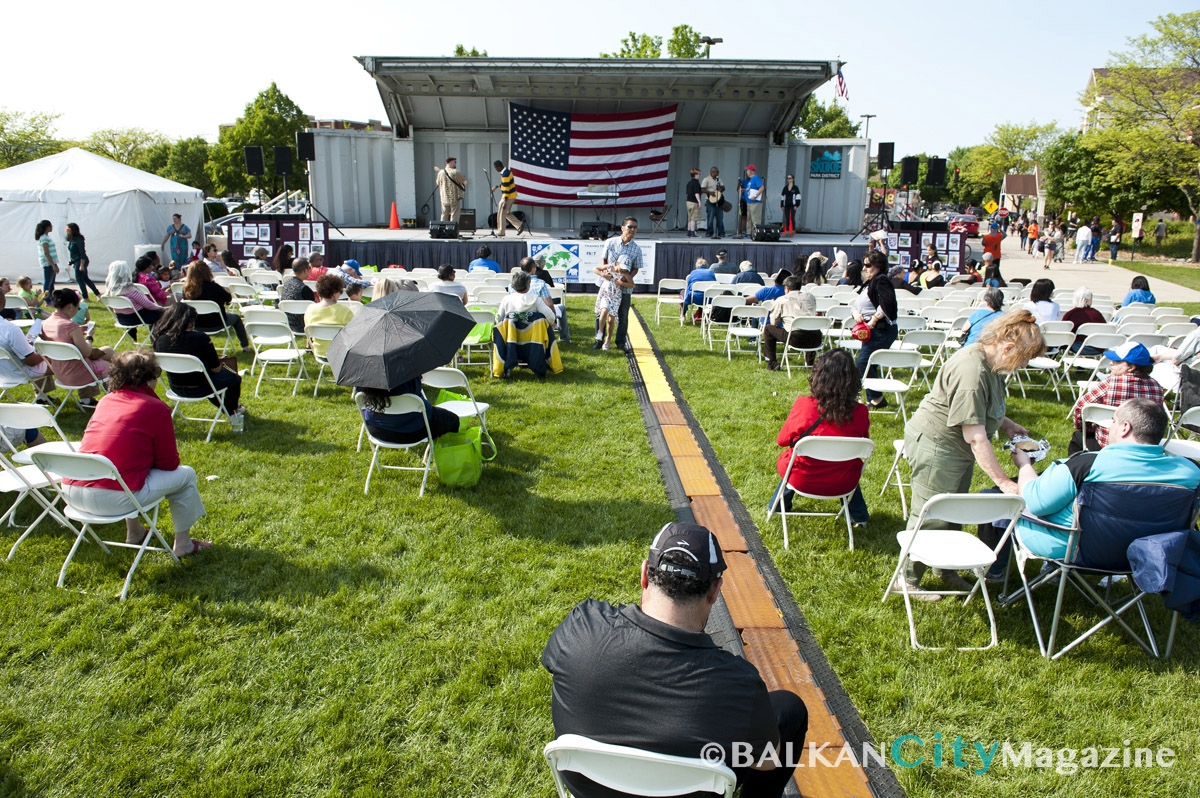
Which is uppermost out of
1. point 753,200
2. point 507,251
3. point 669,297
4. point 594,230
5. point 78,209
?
point 753,200

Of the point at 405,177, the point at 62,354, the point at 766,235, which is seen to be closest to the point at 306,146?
the point at 405,177

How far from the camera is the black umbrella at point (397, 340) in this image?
4.50 m

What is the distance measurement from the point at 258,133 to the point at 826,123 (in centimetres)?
5216

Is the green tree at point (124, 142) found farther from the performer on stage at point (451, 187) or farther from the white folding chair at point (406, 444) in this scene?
the white folding chair at point (406, 444)

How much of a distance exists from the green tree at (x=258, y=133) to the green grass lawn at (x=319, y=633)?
46052 mm

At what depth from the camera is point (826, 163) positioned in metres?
21.2

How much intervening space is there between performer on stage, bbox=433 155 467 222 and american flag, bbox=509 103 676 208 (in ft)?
9.98

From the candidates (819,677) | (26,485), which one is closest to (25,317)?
(26,485)

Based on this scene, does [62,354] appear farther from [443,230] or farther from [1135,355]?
[443,230]

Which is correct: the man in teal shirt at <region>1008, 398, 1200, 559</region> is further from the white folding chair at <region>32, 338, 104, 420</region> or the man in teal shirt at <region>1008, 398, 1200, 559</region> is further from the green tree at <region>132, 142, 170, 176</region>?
the green tree at <region>132, 142, 170, 176</region>

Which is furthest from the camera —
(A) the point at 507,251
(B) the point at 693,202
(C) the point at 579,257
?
(B) the point at 693,202

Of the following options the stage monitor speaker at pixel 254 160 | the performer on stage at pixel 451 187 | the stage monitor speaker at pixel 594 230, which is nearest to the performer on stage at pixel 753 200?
the stage monitor speaker at pixel 594 230

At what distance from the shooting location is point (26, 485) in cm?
383

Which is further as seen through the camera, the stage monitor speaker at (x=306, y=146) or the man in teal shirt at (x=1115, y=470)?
the stage monitor speaker at (x=306, y=146)
